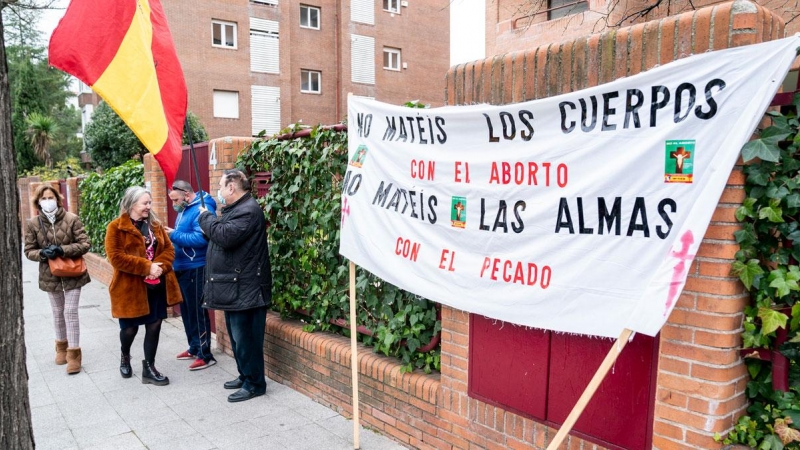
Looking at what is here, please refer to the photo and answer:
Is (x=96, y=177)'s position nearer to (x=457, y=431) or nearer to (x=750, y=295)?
(x=457, y=431)

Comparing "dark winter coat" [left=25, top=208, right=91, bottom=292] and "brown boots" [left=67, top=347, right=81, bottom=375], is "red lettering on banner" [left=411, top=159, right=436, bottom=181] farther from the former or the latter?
"brown boots" [left=67, top=347, right=81, bottom=375]

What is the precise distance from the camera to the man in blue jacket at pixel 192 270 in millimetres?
5809

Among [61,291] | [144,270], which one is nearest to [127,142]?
[61,291]

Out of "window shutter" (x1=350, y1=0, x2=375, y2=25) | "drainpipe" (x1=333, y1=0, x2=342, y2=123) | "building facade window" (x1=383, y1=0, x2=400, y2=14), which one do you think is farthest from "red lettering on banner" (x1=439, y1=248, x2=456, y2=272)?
"building facade window" (x1=383, y1=0, x2=400, y2=14)

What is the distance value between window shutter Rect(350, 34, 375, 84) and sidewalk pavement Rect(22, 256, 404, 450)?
25.4 meters

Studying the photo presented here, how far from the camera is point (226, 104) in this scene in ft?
87.5

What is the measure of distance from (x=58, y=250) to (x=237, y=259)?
8.05 feet

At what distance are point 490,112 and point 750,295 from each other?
1.50 m

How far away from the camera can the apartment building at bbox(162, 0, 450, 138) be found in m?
25.7

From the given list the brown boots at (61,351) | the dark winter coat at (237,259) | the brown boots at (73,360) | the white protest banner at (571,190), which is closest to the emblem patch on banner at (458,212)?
the white protest banner at (571,190)

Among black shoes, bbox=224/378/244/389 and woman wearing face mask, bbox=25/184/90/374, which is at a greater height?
woman wearing face mask, bbox=25/184/90/374

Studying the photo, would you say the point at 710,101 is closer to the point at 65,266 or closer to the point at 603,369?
the point at 603,369

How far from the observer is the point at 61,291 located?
236 inches

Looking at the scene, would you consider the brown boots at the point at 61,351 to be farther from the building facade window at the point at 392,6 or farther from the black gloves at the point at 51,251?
the building facade window at the point at 392,6
